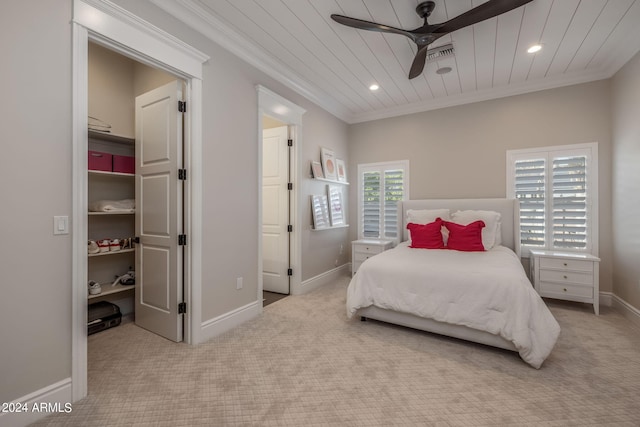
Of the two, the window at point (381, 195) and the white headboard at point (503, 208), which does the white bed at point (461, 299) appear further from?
the window at point (381, 195)

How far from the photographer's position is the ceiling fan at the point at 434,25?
1.96 meters

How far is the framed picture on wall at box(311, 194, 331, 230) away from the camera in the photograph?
412 centimetres

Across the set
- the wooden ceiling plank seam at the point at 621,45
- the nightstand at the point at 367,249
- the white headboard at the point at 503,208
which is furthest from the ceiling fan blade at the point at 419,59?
the nightstand at the point at 367,249

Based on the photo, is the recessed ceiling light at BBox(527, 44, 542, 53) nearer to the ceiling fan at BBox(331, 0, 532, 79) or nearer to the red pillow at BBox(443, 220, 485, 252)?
the ceiling fan at BBox(331, 0, 532, 79)

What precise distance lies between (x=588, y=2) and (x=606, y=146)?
2003 millimetres

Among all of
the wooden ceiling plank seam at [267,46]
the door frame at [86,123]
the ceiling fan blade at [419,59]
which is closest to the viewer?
the door frame at [86,123]

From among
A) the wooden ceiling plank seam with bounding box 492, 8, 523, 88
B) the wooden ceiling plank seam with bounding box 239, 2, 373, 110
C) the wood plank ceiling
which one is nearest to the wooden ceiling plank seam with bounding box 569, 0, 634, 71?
the wood plank ceiling

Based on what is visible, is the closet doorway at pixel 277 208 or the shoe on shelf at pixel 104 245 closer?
the shoe on shelf at pixel 104 245

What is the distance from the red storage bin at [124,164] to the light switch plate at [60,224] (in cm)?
132

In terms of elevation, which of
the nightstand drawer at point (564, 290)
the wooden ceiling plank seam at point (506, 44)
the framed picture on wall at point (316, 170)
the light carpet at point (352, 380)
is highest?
the wooden ceiling plank seam at point (506, 44)

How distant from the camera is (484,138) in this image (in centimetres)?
418

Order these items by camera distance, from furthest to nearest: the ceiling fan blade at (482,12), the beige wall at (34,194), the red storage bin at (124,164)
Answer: the red storage bin at (124,164) → the ceiling fan blade at (482,12) → the beige wall at (34,194)

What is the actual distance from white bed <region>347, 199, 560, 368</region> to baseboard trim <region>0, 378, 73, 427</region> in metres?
2.20

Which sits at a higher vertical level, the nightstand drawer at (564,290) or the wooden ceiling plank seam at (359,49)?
the wooden ceiling plank seam at (359,49)
